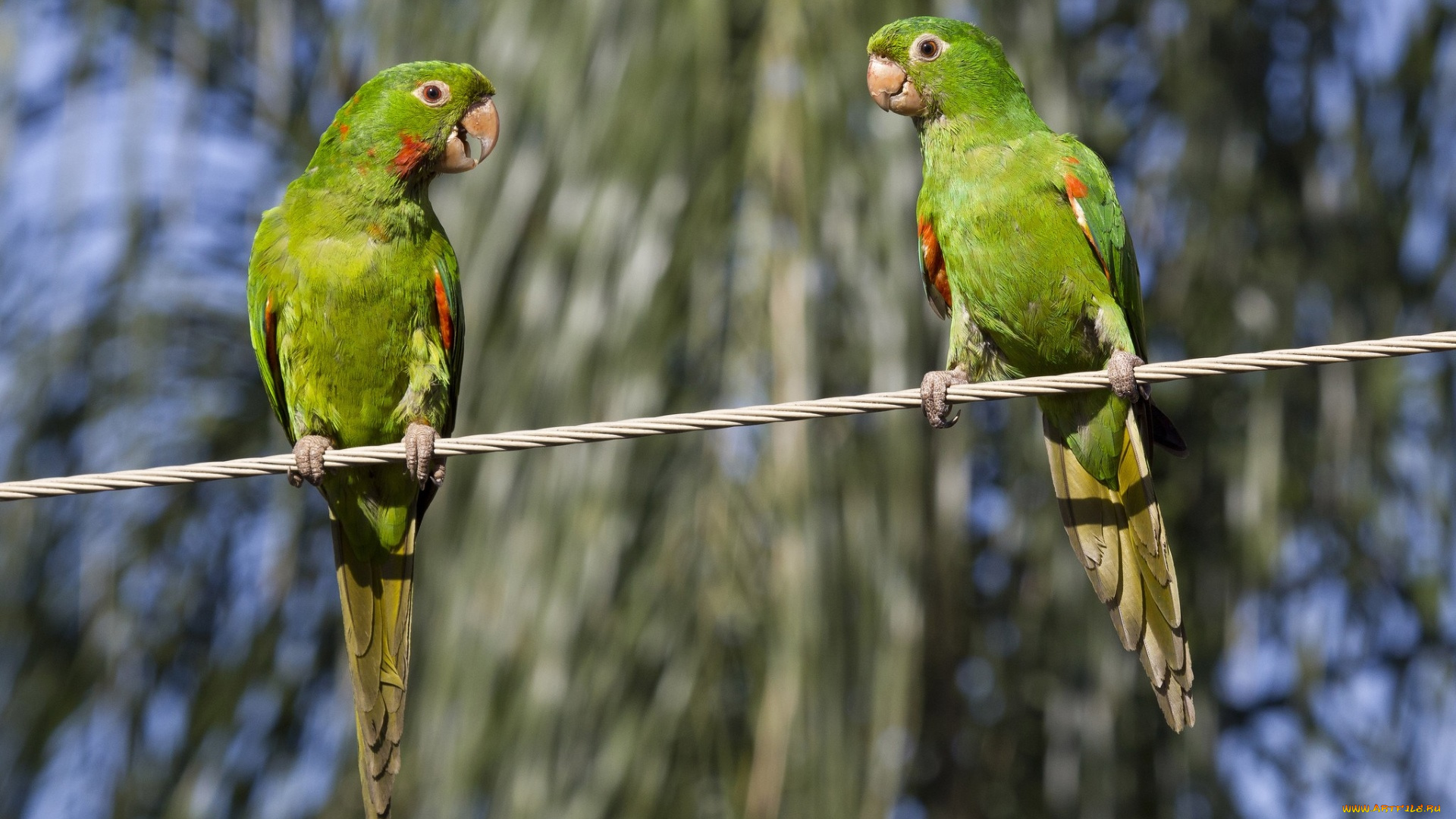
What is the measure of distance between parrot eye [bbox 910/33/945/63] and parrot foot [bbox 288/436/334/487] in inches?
74.3

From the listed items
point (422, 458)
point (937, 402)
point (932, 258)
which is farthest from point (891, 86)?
point (422, 458)

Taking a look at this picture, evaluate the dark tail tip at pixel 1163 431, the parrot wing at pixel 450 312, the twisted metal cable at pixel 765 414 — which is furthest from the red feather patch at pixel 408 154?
the dark tail tip at pixel 1163 431

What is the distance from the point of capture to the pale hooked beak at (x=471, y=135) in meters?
3.97

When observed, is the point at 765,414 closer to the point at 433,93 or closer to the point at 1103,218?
the point at 1103,218

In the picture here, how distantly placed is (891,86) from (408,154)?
→ 1317 millimetres

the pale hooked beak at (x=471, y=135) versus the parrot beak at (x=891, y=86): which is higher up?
the parrot beak at (x=891, y=86)

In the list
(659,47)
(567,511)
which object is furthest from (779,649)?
(659,47)

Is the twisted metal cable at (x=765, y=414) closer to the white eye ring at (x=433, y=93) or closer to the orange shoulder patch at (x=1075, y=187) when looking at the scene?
the orange shoulder patch at (x=1075, y=187)

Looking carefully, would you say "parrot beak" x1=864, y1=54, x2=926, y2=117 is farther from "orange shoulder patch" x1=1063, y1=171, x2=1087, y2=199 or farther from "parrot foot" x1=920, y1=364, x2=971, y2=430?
"parrot foot" x1=920, y1=364, x2=971, y2=430

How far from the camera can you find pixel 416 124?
3.95 meters

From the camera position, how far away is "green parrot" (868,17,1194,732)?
377 cm

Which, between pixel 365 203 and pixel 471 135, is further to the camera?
pixel 471 135

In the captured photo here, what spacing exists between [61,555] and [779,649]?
271cm

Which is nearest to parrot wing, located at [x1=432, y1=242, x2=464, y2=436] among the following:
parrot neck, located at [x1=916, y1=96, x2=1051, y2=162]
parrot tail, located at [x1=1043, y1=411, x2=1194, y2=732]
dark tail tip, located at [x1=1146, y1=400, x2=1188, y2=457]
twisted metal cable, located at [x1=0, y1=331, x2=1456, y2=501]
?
twisted metal cable, located at [x1=0, y1=331, x2=1456, y2=501]
